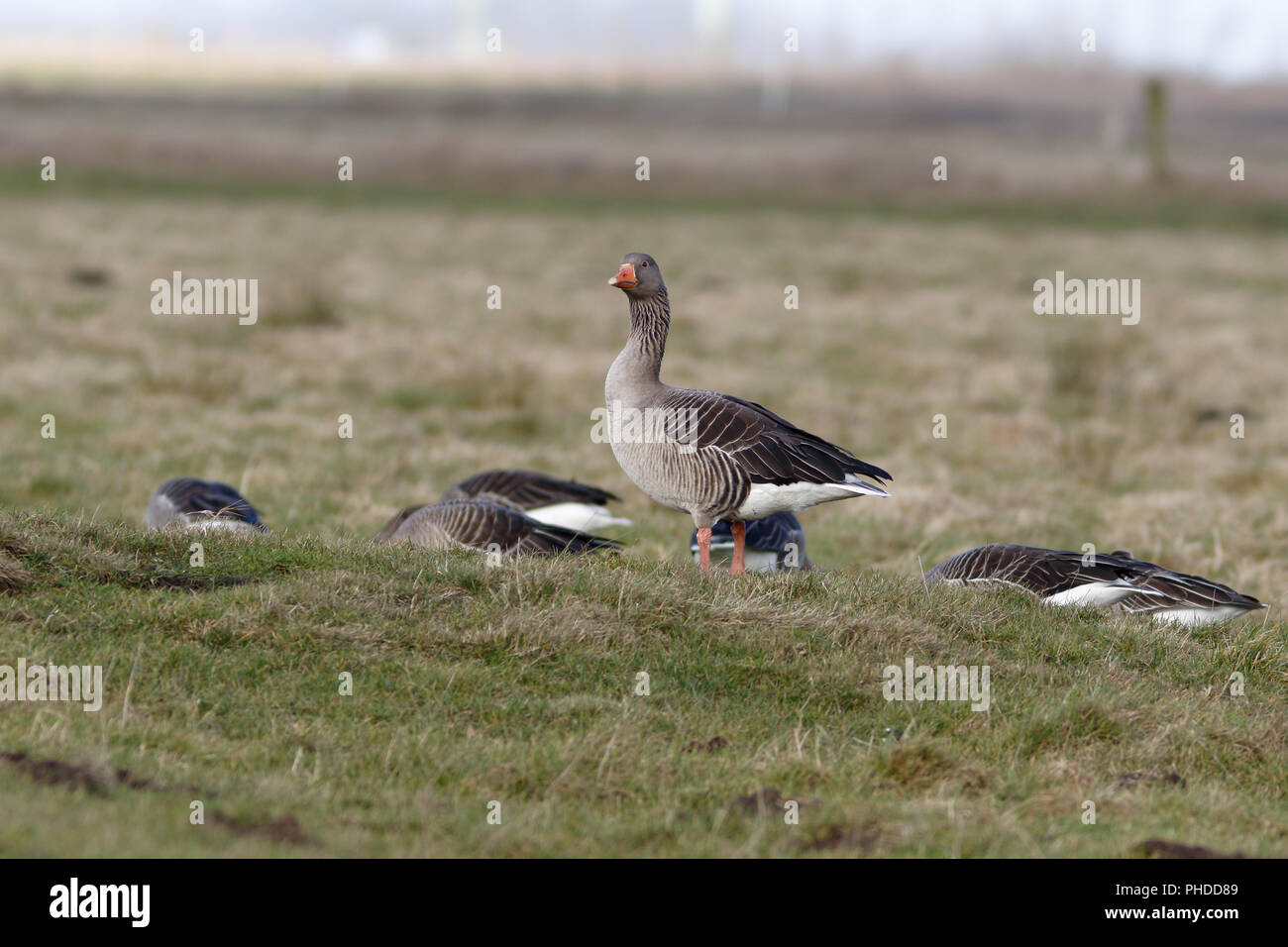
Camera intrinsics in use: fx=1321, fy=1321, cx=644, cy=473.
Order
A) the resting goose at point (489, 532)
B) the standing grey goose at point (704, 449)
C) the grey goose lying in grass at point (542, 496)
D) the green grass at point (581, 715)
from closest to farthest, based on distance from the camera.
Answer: the green grass at point (581, 715)
the standing grey goose at point (704, 449)
the resting goose at point (489, 532)
the grey goose lying in grass at point (542, 496)

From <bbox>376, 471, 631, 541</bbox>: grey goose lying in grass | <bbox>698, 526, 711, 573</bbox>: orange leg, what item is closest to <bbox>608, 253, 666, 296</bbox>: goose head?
<bbox>698, 526, 711, 573</bbox>: orange leg

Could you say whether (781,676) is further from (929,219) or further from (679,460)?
(929,219)

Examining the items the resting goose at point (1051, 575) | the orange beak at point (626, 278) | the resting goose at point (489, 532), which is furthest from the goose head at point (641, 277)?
the resting goose at point (1051, 575)

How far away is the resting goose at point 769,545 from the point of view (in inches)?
433

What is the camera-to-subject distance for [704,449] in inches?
360

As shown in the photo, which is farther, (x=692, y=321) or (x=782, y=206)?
(x=782, y=206)

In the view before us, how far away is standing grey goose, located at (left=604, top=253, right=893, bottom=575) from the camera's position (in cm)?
905

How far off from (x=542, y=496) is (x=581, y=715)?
5.30m

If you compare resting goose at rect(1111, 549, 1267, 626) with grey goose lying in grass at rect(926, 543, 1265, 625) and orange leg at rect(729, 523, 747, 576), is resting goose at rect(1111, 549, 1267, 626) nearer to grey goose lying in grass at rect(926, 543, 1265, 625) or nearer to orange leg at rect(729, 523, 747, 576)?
grey goose lying in grass at rect(926, 543, 1265, 625)

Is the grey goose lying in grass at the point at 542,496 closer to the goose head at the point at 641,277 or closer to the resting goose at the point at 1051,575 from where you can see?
the goose head at the point at 641,277

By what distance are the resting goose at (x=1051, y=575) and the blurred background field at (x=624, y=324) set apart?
108cm

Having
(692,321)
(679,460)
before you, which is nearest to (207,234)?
(692,321)
